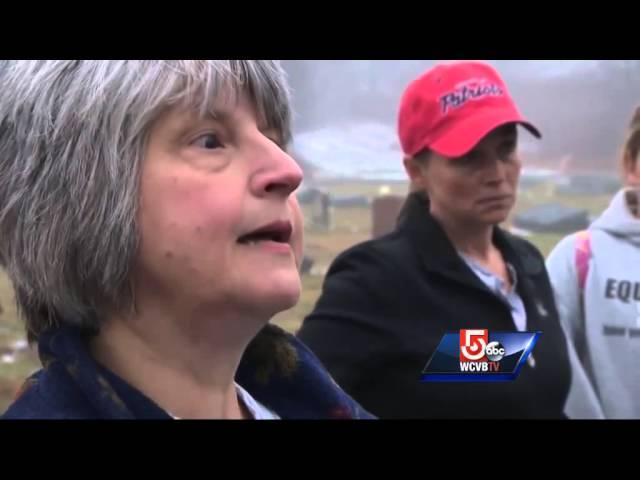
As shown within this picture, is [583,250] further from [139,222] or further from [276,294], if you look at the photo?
[139,222]

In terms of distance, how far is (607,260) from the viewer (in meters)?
1.56

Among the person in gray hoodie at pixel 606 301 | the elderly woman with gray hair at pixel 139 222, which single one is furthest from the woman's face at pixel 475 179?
the elderly woman with gray hair at pixel 139 222

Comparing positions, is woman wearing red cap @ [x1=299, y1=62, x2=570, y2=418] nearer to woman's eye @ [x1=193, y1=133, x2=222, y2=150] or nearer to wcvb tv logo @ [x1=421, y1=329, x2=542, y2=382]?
wcvb tv logo @ [x1=421, y1=329, x2=542, y2=382]

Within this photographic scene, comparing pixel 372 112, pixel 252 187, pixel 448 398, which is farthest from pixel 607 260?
pixel 252 187

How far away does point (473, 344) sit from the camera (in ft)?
4.55

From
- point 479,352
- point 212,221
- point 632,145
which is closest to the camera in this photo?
point 212,221

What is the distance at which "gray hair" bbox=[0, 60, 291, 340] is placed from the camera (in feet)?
2.68

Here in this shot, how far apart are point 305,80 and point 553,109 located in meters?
0.53

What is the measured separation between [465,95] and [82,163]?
33.7 inches

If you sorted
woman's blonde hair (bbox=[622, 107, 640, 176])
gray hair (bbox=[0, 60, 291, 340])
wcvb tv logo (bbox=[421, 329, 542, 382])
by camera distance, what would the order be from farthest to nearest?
woman's blonde hair (bbox=[622, 107, 640, 176]), wcvb tv logo (bbox=[421, 329, 542, 382]), gray hair (bbox=[0, 60, 291, 340])

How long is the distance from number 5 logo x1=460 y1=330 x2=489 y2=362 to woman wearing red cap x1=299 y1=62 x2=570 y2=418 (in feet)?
0.05

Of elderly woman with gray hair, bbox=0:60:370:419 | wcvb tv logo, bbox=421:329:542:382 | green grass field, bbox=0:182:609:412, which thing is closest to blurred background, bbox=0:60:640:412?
green grass field, bbox=0:182:609:412

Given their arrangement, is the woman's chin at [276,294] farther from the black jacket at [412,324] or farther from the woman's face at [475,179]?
the woman's face at [475,179]

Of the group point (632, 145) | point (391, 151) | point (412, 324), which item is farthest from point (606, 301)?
point (391, 151)
